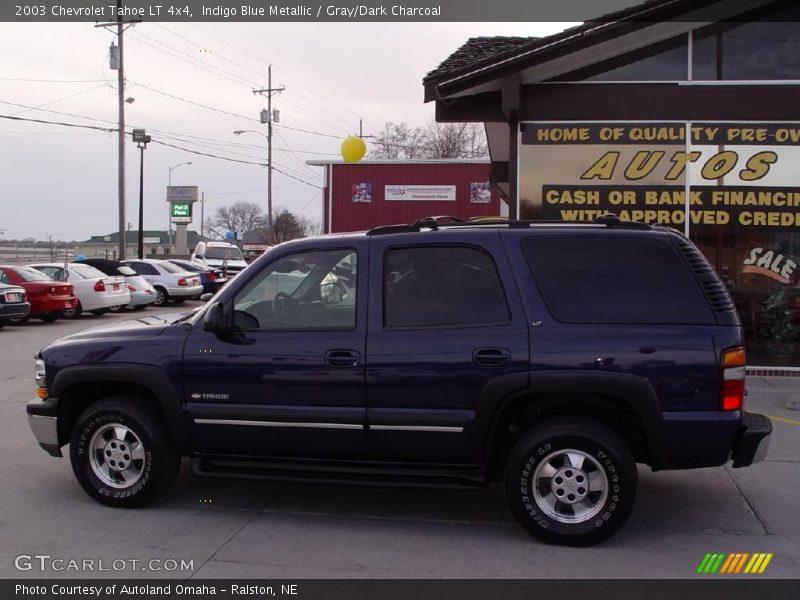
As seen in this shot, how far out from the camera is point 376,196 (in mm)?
32781

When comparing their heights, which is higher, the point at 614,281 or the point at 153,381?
the point at 614,281

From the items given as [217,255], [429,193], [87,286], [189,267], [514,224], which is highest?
[429,193]

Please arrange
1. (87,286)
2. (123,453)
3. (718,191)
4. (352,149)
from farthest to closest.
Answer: (352,149) → (87,286) → (718,191) → (123,453)

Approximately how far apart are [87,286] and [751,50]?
16126mm

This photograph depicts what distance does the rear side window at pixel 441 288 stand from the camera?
16.4 feet

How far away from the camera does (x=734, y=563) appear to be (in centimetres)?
462

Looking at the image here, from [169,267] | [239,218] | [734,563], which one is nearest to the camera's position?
[734,563]

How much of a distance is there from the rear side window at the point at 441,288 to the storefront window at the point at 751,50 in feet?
22.5

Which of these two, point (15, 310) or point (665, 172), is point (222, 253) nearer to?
point (15, 310)

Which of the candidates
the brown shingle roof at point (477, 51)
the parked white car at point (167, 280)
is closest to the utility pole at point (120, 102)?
the parked white car at point (167, 280)

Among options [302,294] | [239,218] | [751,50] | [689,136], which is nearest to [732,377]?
[302,294]

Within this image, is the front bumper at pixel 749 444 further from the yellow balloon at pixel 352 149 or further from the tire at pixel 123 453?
the yellow balloon at pixel 352 149

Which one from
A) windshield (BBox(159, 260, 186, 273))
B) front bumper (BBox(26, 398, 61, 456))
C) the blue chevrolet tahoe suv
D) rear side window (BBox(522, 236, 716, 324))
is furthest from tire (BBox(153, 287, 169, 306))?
rear side window (BBox(522, 236, 716, 324))
